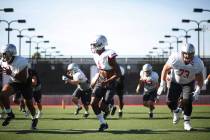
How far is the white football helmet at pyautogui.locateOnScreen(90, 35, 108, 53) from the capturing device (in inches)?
486

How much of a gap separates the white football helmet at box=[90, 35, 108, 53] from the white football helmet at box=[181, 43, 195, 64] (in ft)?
6.41

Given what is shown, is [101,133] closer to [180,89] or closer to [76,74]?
[180,89]

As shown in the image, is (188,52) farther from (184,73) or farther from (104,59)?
(104,59)

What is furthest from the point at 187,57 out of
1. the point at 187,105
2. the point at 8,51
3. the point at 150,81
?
the point at 150,81

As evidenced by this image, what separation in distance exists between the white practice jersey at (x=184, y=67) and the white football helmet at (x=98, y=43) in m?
1.72

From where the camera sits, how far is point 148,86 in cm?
1994

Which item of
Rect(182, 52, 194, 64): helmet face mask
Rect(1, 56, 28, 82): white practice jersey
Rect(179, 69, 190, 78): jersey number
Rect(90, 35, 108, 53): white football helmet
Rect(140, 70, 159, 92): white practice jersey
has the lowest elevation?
Rect(140, 70, 159, 92): white practice jersey

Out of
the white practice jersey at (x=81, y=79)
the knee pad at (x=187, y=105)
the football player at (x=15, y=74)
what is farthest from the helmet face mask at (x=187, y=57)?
the white practice jersey at (x=81, y=79)

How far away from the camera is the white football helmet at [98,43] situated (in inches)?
486

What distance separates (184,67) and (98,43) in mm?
2246

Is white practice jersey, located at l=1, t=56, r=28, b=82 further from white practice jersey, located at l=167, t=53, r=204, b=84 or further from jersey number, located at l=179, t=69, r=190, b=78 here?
jersey number, located at l=179, t=69, r=190, b=78

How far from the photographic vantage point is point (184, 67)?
492 inches

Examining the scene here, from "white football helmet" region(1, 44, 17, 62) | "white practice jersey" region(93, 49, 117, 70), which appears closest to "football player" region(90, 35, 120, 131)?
"white practice jersey" region(93, 49, 117, 70)

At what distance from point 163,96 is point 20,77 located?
93.3 ft
